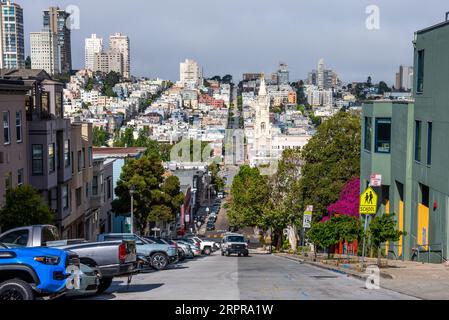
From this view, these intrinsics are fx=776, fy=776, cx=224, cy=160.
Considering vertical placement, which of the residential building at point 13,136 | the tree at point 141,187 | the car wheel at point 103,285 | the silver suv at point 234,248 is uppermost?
the residential building at point 13,136

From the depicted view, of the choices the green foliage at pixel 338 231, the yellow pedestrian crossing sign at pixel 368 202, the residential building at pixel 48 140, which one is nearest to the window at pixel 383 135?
the green foliage at pixel 338 231

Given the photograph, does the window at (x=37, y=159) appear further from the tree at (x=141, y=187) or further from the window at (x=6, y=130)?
the tree at (x=141, y=187)

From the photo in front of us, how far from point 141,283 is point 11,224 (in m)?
8.82

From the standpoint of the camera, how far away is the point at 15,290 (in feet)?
46.9

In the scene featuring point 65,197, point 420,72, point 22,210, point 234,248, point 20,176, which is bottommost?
point 234,248

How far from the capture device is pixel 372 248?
36.2 metres

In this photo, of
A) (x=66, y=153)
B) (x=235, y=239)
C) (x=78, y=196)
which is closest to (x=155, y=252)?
(x=66, y=153)

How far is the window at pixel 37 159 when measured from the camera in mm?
39688

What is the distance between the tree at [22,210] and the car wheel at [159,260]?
14.4 ft

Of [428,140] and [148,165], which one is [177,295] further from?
[148,165]

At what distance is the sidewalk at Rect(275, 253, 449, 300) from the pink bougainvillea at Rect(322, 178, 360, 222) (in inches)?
680

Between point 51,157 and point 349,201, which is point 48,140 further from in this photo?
point 349,201

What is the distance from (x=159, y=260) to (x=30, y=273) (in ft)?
46.7
